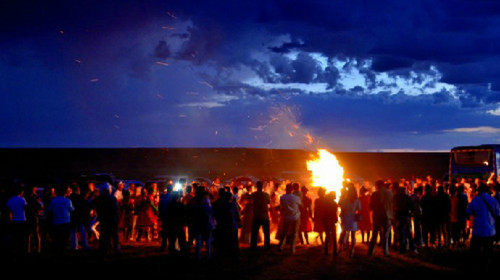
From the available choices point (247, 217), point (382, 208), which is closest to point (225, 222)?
point (247, 217)

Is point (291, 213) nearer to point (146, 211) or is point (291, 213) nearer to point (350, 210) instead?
point (350, 210)

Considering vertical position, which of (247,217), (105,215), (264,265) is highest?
(105,215)

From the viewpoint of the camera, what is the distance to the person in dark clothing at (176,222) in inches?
563

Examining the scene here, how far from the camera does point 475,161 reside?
30.4 meters

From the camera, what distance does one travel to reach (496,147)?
2978 centimetres

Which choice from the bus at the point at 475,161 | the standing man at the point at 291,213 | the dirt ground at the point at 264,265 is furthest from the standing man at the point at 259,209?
the bus at the point at 475,161

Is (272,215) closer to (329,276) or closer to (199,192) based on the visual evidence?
(199,192)

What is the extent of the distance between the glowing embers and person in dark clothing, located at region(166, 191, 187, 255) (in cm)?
679

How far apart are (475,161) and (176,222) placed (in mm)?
22114

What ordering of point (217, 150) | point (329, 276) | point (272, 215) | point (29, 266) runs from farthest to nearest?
1. point (217, 150)
2. point (272, 215)
3. point (29, 266)
4. point (329, 276)

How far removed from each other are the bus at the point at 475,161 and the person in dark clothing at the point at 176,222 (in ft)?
67.7

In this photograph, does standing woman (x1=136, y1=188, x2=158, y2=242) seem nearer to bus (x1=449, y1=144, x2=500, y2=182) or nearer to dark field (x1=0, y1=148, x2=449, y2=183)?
bus (x1=449, y1=144, x2=500, y2=182)

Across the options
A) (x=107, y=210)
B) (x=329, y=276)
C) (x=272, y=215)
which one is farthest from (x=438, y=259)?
(x=107, y=210)

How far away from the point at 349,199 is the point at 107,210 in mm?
6672
